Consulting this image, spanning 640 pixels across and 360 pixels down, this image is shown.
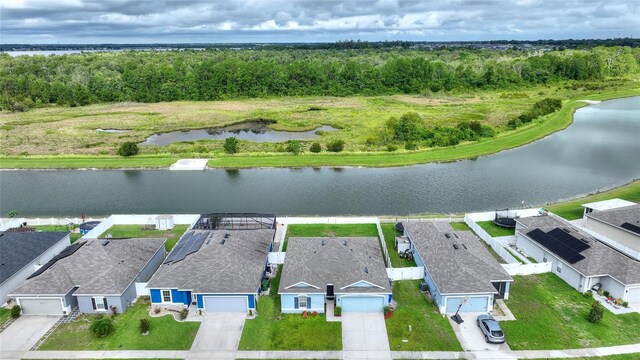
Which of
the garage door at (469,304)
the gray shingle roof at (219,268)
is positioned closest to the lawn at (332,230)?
the gray shingle roof at (219,268)

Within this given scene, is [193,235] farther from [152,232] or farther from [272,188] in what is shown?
[272,188]

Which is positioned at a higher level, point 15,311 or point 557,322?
point 15,311

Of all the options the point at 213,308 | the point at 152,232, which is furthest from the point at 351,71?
the point at 213,308

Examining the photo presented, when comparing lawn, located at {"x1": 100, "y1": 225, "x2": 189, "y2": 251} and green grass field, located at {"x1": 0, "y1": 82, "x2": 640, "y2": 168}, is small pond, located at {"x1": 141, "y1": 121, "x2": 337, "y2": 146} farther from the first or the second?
lawn, located at {"x1": 100, "y1": 225, "x2": 189, "y2": 251}

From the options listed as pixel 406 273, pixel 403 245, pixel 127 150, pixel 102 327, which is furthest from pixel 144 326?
pixel 127 150

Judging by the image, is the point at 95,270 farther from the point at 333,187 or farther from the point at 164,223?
the point at 333,187

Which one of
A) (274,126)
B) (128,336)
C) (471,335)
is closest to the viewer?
(471,335)
